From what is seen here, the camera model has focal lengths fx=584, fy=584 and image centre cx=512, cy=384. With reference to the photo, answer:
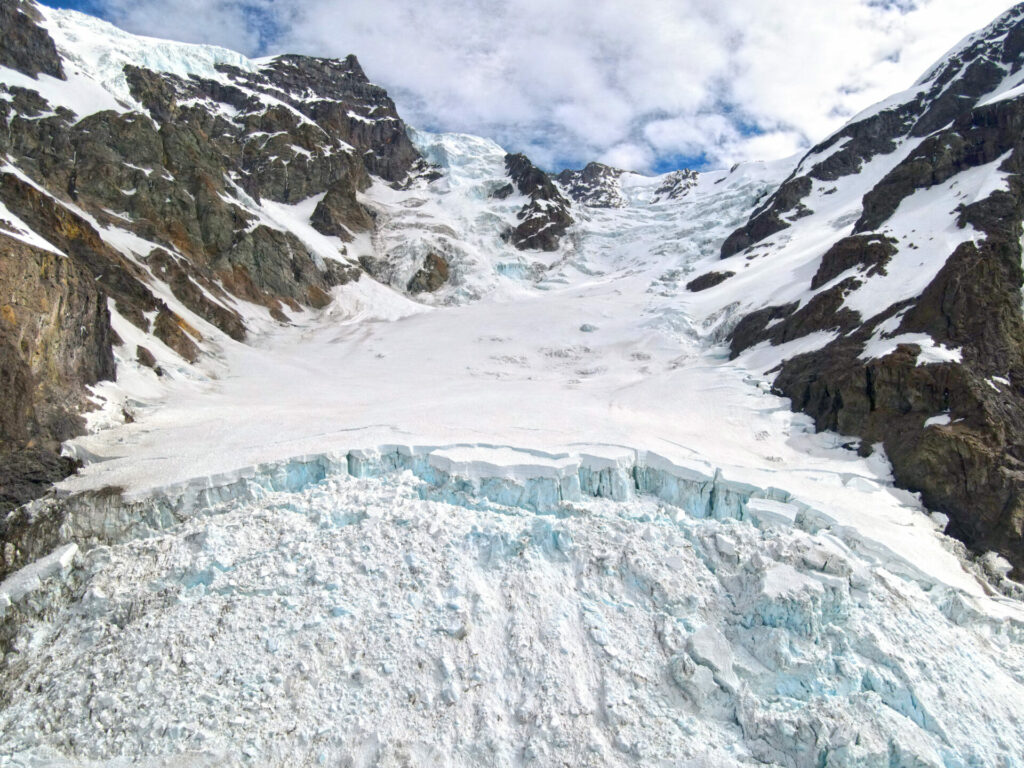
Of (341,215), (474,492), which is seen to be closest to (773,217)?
(341,215)

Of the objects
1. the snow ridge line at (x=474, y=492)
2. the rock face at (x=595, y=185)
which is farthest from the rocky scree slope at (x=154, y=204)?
the rock face at (x=595, y=185)

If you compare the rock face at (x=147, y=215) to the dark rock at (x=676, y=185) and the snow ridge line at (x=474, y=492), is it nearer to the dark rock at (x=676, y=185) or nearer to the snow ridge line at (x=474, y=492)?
the snow ridge line at (x=474, y=492)

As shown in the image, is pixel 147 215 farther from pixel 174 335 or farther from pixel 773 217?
pixel 773 217

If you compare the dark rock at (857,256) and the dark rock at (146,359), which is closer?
the dark rock at (146,359)

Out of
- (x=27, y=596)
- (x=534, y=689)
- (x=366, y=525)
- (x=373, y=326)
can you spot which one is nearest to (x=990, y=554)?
(x=534, y=689)

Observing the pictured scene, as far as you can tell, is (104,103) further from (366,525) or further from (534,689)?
(534,689)

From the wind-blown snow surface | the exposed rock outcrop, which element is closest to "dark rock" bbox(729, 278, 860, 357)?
the exposed rock outcrop
